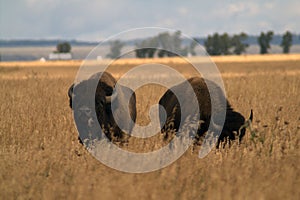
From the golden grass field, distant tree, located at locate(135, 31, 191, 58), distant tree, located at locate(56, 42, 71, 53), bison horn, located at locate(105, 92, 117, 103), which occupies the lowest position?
the golden grass field

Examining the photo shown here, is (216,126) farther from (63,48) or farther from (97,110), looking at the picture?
(63,48)

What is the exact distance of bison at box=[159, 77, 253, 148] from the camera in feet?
27.0

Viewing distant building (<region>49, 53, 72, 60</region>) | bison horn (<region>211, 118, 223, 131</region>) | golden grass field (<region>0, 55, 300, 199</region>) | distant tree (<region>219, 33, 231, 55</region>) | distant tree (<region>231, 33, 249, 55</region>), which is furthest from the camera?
distant tree (<region>231, 33, 249, 55</region>)

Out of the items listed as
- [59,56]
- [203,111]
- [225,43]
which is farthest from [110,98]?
[225,43]

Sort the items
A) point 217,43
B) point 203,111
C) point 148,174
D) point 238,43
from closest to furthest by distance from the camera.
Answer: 1. point 148,174
2. point 203,111
3. point 217,43
4. point 238,43

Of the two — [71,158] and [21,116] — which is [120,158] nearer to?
[71,158]

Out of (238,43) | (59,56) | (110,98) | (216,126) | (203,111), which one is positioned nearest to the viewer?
(216,126)

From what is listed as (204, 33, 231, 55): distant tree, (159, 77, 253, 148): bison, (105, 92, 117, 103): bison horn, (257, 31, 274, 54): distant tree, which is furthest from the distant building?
(105, 92, 117, 103): bison horn

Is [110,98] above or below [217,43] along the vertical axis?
below

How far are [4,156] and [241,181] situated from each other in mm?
3628

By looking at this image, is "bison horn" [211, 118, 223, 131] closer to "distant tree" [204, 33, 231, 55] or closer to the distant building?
the distant building

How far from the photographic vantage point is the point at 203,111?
27.8ft

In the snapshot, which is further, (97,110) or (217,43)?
(217,43)

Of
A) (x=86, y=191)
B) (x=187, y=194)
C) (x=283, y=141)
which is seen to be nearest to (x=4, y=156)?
(x=86, y=191)
